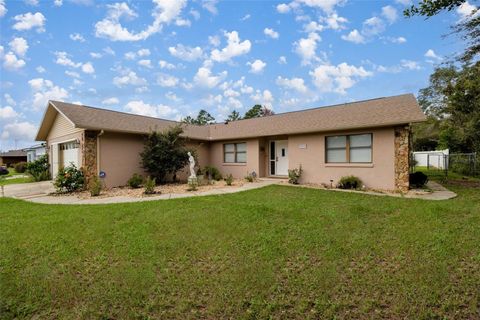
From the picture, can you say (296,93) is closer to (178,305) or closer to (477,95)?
(477,95)

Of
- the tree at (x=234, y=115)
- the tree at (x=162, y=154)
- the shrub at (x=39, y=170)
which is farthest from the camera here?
the tree at (x=234, y=115)

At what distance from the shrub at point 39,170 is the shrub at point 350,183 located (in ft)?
55.3

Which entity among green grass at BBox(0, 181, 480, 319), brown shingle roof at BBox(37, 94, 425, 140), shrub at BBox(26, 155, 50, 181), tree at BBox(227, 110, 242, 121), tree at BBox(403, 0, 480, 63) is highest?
tree at BBox(227, 110, 242, 121)

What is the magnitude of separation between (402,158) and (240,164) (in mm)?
8316

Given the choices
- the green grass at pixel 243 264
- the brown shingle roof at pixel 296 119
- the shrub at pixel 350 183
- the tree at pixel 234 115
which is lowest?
the green grass at pixel 243 264

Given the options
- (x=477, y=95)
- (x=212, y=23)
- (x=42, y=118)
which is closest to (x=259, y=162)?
(x=212, y=23)

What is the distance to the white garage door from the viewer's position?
13198 millimetres

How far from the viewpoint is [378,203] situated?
7.57 metres

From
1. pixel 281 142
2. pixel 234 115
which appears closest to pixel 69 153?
pixel 281 142

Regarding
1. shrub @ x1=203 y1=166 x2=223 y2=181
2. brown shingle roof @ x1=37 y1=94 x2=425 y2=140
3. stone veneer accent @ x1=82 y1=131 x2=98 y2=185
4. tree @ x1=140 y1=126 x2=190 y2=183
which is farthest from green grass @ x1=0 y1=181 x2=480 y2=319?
shrub @ x1=203 y1=166 x2=223 y2=181

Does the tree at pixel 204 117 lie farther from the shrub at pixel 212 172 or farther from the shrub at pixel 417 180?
the shrub at pixel 417 180

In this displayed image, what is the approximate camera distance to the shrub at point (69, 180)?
10586 mm

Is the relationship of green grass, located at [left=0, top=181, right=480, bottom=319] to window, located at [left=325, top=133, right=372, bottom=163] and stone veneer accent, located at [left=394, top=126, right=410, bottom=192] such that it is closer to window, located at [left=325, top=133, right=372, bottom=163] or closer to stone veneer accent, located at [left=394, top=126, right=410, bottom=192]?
stone veneer accent, located at [left=394, top=126, right=410, bottom=192]

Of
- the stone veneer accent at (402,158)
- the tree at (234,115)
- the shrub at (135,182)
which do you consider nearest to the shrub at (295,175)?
the stone veneer accent at (402,158)
